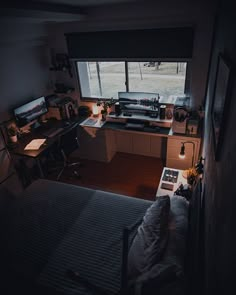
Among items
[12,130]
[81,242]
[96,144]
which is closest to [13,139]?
[12,130]

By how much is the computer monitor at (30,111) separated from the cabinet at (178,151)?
223 cm

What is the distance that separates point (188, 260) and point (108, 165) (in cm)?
261

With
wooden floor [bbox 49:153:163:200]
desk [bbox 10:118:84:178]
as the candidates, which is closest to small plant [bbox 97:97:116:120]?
desk [bbox 10:118:84:178]

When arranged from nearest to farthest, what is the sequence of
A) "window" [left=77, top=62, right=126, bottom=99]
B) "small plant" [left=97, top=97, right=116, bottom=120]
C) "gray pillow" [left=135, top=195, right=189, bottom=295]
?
1. "gray pillow" [left=135, top=195, right=189, bottom=295]
2. "small plant" [left=97, top=97, right=116, bottom=120]
3. "window" [left=77, top=62, right=126, bottom=99]

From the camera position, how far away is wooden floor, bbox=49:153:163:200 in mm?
3301

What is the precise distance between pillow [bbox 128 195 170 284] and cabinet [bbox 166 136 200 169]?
1584mm

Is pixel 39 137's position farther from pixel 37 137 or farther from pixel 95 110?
pixel 95 110

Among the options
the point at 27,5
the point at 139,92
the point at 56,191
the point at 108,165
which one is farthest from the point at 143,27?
the point at 56,191

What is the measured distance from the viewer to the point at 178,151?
3246 mm

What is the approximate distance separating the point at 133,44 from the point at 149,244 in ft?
9.27

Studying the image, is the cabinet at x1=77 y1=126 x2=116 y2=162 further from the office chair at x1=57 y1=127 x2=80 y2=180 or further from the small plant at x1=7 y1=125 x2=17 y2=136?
the small plant at x1=7 y1=125 x2=17 y2=136

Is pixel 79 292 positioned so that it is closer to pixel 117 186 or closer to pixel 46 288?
pixel 46 288

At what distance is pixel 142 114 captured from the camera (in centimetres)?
364

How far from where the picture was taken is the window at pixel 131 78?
3.45 metres
